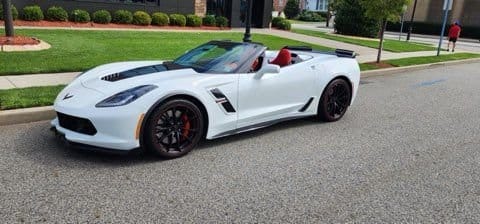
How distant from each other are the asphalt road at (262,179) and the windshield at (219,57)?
0.91 m

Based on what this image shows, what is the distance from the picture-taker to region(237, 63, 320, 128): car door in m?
5.13

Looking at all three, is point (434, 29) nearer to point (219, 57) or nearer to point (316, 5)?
point (316, 5)

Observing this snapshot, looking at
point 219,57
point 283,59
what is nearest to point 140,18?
point 283,59

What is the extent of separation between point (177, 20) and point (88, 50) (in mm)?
10105

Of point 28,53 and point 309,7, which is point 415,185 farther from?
point 309,7

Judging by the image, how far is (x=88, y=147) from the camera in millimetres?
4203

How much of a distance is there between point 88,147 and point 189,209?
1337mm

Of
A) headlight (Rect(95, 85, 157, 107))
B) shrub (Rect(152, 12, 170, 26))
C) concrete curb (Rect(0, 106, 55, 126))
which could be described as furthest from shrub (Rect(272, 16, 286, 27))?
headlight (Rect(95, 85, 157, 107))

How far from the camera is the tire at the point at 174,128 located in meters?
4.34

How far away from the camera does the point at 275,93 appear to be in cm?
547

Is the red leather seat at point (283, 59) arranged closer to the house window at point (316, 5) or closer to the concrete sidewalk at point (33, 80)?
the concrete sidewalk at point (33, 80)

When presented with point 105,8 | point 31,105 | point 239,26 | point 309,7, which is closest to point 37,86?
point 31,105

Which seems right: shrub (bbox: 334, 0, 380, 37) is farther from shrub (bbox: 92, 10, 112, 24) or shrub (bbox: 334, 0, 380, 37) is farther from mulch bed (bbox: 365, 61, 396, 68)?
shrub (bbox: 92, 10, 112, 24)

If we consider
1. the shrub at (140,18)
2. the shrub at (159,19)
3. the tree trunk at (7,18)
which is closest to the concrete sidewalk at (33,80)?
the tree trunk at (7,18)
